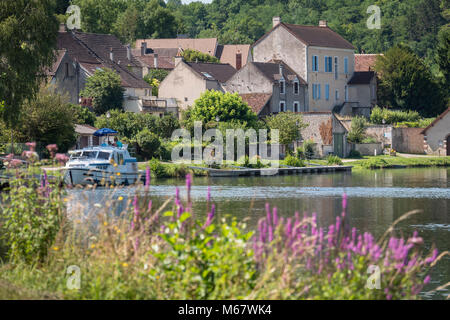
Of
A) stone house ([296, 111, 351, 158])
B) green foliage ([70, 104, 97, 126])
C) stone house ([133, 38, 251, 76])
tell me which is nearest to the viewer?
green foliage ([70, 104, 97, 126])

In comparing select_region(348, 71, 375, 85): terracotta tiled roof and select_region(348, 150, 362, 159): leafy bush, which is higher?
select_region(348, 71, 375, 85): terracotta tiled roof

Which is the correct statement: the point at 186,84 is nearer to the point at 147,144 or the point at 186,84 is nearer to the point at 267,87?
the point at 267,87

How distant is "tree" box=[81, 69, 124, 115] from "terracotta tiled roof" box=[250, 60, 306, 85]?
600 inches

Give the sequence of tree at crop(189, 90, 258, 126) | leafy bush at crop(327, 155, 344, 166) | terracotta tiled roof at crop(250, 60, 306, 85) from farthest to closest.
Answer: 1. terracotta tiled roof at crop(250, 60, 306, 85)
2. leafy bush at crop(327, 155, 344, 166)
3. tree at crop(189, 90, 258, 126)

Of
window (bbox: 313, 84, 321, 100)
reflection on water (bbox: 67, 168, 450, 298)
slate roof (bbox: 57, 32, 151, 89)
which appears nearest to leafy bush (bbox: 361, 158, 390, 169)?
reflection on water (bbox: 67, 168, 450, 298)

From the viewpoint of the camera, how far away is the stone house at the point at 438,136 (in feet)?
286

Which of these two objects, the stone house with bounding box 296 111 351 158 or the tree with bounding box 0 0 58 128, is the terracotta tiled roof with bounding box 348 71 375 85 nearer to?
the stone house with bounding box 296 111 351 158

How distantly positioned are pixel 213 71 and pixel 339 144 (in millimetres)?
21306

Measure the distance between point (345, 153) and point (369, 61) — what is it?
33.1m

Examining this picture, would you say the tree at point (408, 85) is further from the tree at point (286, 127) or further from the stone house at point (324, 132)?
the tree at point (286, 127)

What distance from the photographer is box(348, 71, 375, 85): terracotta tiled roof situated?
100250 mm

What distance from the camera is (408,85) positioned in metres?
99.5

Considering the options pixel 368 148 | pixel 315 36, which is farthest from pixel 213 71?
pixel 368 148
